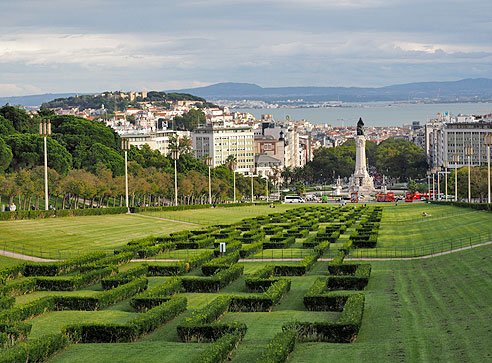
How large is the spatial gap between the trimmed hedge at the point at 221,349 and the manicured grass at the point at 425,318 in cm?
190

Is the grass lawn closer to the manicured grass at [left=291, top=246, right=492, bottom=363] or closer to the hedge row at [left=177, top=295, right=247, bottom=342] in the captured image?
the manicured grass at [left=291, top=246, right=492, bottom=363]

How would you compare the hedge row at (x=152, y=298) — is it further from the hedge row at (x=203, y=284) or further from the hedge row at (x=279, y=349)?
the hedge row at (x=279, y=349)

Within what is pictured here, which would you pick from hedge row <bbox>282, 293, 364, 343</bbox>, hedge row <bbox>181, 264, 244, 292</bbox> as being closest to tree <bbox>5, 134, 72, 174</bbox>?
hedge row <bbox>181, 264, 244, 292</bbox>

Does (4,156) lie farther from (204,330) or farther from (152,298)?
(204,330)

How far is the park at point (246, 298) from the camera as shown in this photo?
23781mm

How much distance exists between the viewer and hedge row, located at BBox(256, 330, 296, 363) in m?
21.4

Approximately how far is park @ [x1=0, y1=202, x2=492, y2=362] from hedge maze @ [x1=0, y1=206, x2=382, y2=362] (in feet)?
0.20

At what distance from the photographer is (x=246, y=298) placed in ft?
100

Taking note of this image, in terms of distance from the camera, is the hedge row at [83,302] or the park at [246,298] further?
the hedge row at [83,302]

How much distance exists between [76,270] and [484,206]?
1965 inches

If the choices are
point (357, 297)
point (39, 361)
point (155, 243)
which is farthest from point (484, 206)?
point (39, 361)

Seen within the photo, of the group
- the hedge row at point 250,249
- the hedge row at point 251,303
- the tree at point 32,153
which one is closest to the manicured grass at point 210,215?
the tree at point 32,153

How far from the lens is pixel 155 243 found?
53.2 meters

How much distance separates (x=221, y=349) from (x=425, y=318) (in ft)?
30.6
